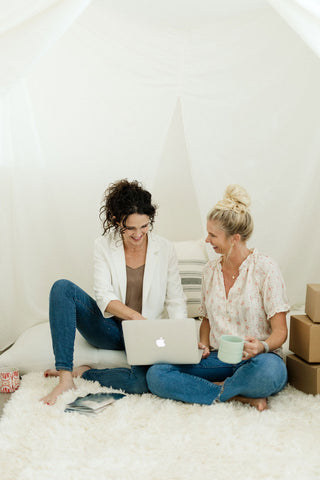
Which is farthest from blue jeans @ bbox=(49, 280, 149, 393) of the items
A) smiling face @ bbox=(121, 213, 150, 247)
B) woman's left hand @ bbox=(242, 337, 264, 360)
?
woman's left hand @ bbox=(242, 337, 264, 360)

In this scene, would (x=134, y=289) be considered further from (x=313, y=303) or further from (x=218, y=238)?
(x=313, y=303)

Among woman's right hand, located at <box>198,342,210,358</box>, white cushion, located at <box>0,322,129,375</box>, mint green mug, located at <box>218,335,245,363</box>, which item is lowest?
white cushion, located at <box>0,322,129,375</box>

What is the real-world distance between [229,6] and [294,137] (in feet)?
2.76

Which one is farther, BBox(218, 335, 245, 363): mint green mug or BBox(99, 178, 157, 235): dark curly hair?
BBox(99, 178, 157, 235): dark curly hair

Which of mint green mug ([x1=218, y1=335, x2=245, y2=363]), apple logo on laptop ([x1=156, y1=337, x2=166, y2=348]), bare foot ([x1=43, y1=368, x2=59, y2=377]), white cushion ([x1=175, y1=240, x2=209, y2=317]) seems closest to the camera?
mint green mug ([x1=218, y1=335, x2=245, y2=363])

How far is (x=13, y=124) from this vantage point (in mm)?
2979

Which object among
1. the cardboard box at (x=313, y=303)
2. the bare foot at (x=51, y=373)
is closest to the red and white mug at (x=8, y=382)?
the bare foot at (x=51, y=373)

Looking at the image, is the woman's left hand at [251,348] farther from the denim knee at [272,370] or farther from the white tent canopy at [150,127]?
the white tent canopy at [150,127]

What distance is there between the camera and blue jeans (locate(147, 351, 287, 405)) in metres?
1.94

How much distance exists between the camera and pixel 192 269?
9.84ft

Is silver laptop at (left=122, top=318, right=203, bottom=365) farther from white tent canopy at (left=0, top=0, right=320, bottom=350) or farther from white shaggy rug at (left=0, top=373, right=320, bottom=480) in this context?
white tent canopy at (left=0, top=0, right=320, bottom=350)

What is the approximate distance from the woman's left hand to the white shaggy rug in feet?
0.66

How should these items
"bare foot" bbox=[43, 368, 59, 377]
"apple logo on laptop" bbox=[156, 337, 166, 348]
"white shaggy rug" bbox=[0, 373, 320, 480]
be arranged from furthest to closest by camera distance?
1. "bare foot" bbox=[43, 368, 59, 377]
2. "apple logo on laptop" bbox=[156, 337, 166, 348]
3. "white shaggy rug" bbox=[0, 373, 320, 480]

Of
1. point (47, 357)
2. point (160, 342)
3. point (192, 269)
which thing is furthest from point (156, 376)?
point (192, 269)
